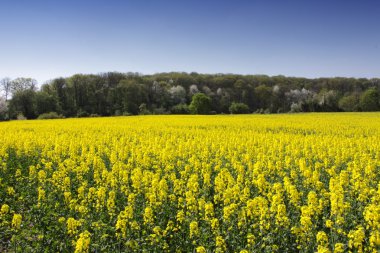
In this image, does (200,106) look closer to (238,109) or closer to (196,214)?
(238,109)

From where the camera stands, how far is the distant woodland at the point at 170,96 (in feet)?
Answer: 212

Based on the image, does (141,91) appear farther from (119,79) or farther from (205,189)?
(205,189)

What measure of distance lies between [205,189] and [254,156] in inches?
197

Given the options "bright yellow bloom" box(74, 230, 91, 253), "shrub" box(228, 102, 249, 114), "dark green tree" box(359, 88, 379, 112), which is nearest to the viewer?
"bright yellow bloom" box(74, 230, 91, 253)

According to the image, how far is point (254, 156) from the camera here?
13.8 meters

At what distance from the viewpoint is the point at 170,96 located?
81625 millimetres

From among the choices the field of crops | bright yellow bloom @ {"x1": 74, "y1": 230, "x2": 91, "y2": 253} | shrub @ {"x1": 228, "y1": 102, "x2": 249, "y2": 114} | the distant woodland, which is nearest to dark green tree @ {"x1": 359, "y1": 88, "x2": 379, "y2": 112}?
the distant woodland

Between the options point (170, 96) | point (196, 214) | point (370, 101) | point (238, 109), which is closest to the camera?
point (196, 214)

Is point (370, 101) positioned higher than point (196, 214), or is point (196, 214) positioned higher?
point (370, 101)

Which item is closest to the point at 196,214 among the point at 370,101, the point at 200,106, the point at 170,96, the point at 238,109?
the point at 200,106

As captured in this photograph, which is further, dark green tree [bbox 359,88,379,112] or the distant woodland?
Result: dark green tree [bbox 359,88,379,112]

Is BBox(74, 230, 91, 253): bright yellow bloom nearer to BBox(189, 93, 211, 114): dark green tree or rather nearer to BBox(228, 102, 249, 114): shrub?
BBox(189, 93, 211, 114): dark green tree

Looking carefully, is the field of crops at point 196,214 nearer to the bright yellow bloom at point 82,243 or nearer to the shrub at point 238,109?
the bright yellow bloom at point 82,243

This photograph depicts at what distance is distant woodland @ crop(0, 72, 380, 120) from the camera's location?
6456 cm
